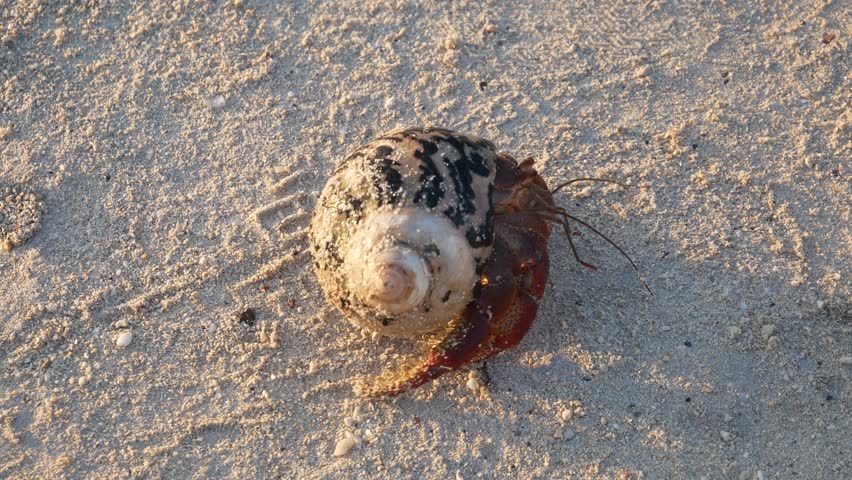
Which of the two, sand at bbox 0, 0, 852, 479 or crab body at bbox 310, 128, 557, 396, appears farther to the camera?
sand at bbox 0, 0, 852, 479

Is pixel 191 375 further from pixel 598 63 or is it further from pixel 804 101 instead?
pixel 804 101

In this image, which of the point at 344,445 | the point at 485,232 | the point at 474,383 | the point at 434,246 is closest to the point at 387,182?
the point at 434,246

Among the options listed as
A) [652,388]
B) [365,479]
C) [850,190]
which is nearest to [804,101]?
[850,190]

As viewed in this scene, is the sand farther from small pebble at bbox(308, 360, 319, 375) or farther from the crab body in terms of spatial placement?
the crab body

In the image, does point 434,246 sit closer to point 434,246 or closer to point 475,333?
point 434,246

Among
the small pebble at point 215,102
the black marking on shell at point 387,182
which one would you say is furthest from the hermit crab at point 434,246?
the small pebble at point 215,102

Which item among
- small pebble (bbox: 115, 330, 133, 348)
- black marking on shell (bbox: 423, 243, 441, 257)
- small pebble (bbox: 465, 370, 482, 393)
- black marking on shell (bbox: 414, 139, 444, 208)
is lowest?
small pebble (bbox: 465, 370, 482, 393)

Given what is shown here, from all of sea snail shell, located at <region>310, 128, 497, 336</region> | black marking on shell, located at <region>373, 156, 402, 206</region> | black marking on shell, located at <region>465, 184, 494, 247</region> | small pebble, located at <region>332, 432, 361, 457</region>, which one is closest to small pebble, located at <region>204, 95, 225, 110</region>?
sea snail shell, located at <region>310, 128, 497, 336</region>

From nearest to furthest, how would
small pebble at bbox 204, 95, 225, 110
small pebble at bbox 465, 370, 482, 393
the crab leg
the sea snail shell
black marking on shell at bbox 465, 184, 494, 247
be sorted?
the sea snail shell < black marking on shell at bbox 465, 184, 494, 247 < the crab leg < small pebble at bbox 465, 370, 482, 393 < small pebble at bbox 204, 95, 225, 110
